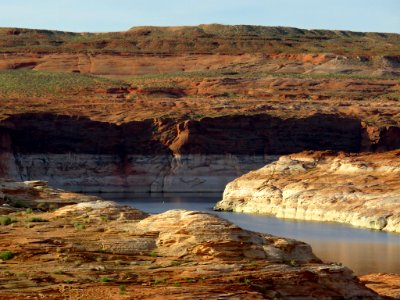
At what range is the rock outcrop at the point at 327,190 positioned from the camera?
79.9 metres

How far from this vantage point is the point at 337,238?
68000 millimetres

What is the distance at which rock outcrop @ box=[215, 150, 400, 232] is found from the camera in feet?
262

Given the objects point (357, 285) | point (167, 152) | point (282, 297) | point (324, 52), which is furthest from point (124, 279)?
point (324, 52)

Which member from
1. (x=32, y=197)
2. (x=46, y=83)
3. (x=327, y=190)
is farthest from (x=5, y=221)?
(x=46, y=83)

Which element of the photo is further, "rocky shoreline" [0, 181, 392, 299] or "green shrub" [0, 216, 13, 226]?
"green shrub" [0, 216, 13, 226]

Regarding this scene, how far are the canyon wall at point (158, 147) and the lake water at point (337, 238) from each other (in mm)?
24493

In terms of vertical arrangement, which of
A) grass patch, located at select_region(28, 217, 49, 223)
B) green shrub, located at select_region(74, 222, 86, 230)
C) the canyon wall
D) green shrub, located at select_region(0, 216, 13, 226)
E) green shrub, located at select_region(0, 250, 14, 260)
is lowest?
the canyon wall

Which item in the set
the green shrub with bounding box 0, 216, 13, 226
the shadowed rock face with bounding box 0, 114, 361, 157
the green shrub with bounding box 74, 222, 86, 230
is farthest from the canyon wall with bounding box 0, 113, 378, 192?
the green shrub with bounding box 74, 222, 86, 230

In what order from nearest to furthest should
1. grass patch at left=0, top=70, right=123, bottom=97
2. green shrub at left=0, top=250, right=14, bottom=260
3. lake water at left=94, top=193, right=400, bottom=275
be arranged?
green shrub at left=0, top=250, right=14, bottom=260 < lake water at left=94, top=193, right=400, bottom=275 < grass patch at left=0, top=70, right=123, bottom=97

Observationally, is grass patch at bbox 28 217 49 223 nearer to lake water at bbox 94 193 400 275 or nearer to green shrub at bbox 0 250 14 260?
green shrub at bbox 0 250 14 260

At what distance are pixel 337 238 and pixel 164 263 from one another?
33.5 m

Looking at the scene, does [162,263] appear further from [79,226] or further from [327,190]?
[327,190]

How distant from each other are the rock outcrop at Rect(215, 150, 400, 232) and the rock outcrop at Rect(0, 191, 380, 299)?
1528 inches

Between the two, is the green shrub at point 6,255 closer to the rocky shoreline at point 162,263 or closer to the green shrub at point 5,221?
the rocky shoreline at point 162,263
